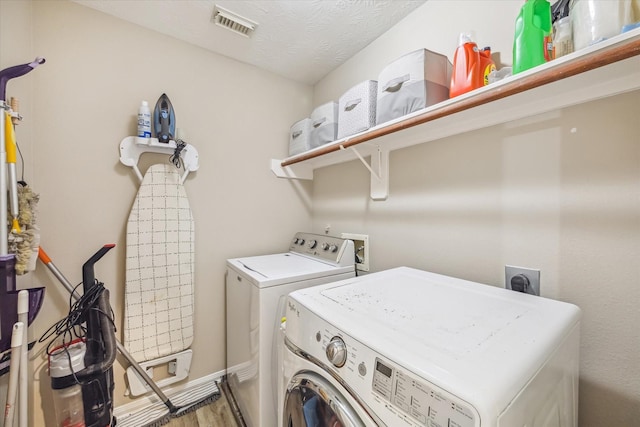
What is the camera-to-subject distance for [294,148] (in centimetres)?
196

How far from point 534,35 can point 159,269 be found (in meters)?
2.05

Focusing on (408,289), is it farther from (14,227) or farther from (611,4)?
(14,227)

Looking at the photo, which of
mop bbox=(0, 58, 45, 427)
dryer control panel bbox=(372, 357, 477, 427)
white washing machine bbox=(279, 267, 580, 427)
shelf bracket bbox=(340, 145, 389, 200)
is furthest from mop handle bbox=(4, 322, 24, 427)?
shelf bracket bbox=(340, 145, 389, 200)

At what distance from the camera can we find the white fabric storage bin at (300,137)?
1.84 meters

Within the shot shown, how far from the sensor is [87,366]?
1.12 m

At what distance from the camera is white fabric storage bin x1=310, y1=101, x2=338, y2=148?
64.5 inches

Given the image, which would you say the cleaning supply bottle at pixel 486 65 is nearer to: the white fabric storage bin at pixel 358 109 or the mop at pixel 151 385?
the white fabric storage bin at pixel 358 109

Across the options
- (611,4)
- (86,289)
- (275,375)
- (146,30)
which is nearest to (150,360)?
(86,289)

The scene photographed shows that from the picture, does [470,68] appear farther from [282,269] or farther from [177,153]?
[177,153]

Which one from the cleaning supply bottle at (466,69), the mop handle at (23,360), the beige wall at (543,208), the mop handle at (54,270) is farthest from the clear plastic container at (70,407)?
the cleaning supply bottle at (466,69)

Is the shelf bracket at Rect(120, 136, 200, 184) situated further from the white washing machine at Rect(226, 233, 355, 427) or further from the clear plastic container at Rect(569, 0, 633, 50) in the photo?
the clear plastic container at Rect(569, 0, 633, 50)

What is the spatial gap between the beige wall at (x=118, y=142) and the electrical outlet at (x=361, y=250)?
0.68 metres

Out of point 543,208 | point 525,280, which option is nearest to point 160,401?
point 525,280

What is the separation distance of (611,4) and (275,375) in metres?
1.79
